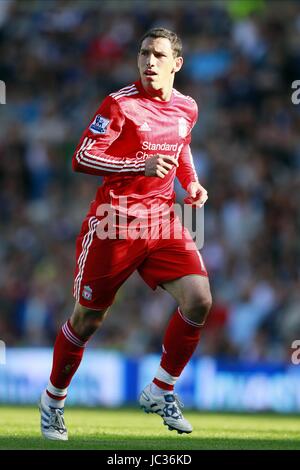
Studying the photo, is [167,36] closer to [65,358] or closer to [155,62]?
[155,62]

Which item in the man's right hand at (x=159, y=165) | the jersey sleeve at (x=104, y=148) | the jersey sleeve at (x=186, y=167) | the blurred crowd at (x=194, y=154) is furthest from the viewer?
the blurred crowd at (x=194, y=154)

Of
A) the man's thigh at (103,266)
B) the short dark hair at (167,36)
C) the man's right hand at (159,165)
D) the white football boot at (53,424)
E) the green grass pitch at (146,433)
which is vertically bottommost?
the green grass pitch at (146,433)

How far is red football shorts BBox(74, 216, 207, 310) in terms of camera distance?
28.0ft

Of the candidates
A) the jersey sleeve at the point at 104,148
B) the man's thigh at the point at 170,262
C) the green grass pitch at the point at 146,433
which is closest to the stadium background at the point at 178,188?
the green grass pitch at the point at 146,433

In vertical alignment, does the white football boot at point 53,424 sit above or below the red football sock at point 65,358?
below

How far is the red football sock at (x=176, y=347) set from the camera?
869 centimetres

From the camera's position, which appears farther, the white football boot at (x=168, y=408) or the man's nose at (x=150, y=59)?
the white football boot at (x=168, y=408)

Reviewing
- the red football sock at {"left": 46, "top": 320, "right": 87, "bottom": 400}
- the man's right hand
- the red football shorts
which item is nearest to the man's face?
the man's right hand

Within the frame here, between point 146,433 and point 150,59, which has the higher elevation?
point 150,59

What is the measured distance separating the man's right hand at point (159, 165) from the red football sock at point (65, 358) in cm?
133

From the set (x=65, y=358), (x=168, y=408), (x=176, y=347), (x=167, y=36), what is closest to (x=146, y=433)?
(x=168, y=408)

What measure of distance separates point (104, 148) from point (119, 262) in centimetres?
83

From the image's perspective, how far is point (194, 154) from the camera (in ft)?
56.5

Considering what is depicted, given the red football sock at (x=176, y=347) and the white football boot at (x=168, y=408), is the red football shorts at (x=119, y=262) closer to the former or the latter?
the red football sock at (x=176, y=347)
